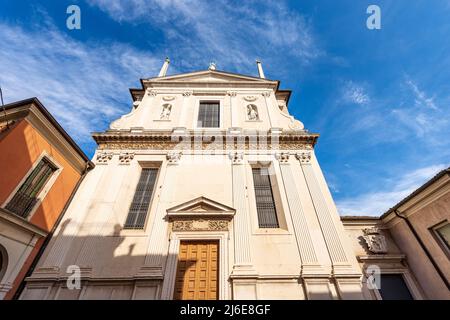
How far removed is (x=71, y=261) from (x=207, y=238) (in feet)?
16.1

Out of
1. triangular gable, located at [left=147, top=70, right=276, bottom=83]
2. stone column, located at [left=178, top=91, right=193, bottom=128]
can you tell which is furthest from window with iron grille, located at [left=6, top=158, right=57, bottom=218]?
triangular gable, located at [left=147, top=70, right=276, bottom=83]

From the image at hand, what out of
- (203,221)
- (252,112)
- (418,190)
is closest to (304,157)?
(418,190)

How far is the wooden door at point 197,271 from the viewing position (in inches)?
257

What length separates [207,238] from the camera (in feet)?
25.2

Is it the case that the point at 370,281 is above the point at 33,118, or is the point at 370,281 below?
below

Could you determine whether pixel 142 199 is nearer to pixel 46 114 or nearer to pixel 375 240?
pixel 46 114

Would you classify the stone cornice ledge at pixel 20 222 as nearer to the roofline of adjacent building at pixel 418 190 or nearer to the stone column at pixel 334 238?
the stone column at pixel 334 238

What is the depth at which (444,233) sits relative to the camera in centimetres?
698

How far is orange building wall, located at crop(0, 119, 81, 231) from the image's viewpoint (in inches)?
241

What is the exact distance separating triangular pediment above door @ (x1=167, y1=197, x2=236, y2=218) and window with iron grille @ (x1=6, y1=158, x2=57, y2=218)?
475 centimetres

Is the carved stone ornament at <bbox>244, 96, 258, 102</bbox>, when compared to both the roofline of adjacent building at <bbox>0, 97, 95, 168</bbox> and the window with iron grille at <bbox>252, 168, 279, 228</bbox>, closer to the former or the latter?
the window with iron grille at <bbox>252, 168, 279, 228</bbox>

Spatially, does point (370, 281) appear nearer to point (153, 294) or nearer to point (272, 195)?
point (272, 195)

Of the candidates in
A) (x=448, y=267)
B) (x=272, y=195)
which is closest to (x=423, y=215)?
(x=448, y=267)

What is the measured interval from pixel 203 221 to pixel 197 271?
1810 millimetres
